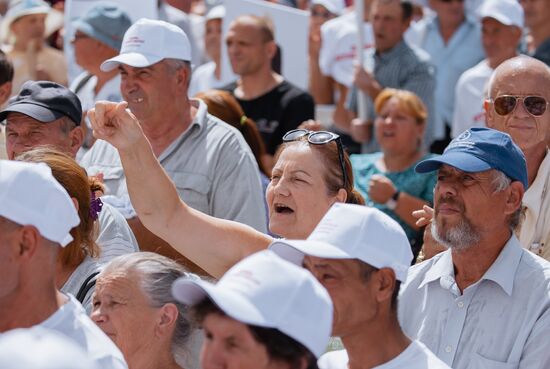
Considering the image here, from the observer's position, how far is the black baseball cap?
5645mm

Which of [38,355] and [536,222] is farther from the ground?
[38,355]

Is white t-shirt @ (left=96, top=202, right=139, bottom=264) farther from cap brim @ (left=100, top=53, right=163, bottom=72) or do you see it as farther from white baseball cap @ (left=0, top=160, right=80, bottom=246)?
white baseball cap @ (left=0, top=160, right=80, bottom=246)

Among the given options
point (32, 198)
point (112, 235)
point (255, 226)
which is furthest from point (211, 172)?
point (32, 198)

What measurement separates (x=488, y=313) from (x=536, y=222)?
0.96m

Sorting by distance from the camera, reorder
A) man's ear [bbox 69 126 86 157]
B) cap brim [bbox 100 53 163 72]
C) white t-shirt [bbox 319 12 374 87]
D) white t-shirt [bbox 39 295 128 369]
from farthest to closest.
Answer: white t-shirt [bbox 319 12 374 87] < cap brim [bbox 100 53 163 72] < man's ear [bbox 69 126 86 157] < white t-shirt [bbox 39 295 128 369]

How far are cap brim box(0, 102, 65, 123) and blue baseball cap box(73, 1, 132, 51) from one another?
1.97 metres

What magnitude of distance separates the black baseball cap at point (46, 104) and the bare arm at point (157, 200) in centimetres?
144

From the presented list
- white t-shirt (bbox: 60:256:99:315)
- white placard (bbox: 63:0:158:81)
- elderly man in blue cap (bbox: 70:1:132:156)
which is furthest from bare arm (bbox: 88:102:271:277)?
white placard (bbox: 63:0:158:81)

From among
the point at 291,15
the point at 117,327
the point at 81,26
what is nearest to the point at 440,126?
the point at 291,15

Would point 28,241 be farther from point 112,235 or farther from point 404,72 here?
point 404,72

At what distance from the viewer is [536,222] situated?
17.0ft

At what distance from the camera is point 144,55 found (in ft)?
19.7

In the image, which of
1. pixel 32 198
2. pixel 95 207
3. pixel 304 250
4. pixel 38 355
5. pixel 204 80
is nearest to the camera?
pixel 38 355

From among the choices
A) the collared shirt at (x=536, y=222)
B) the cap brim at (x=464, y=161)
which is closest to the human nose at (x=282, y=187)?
the cap brim at (x=464, y=161)
